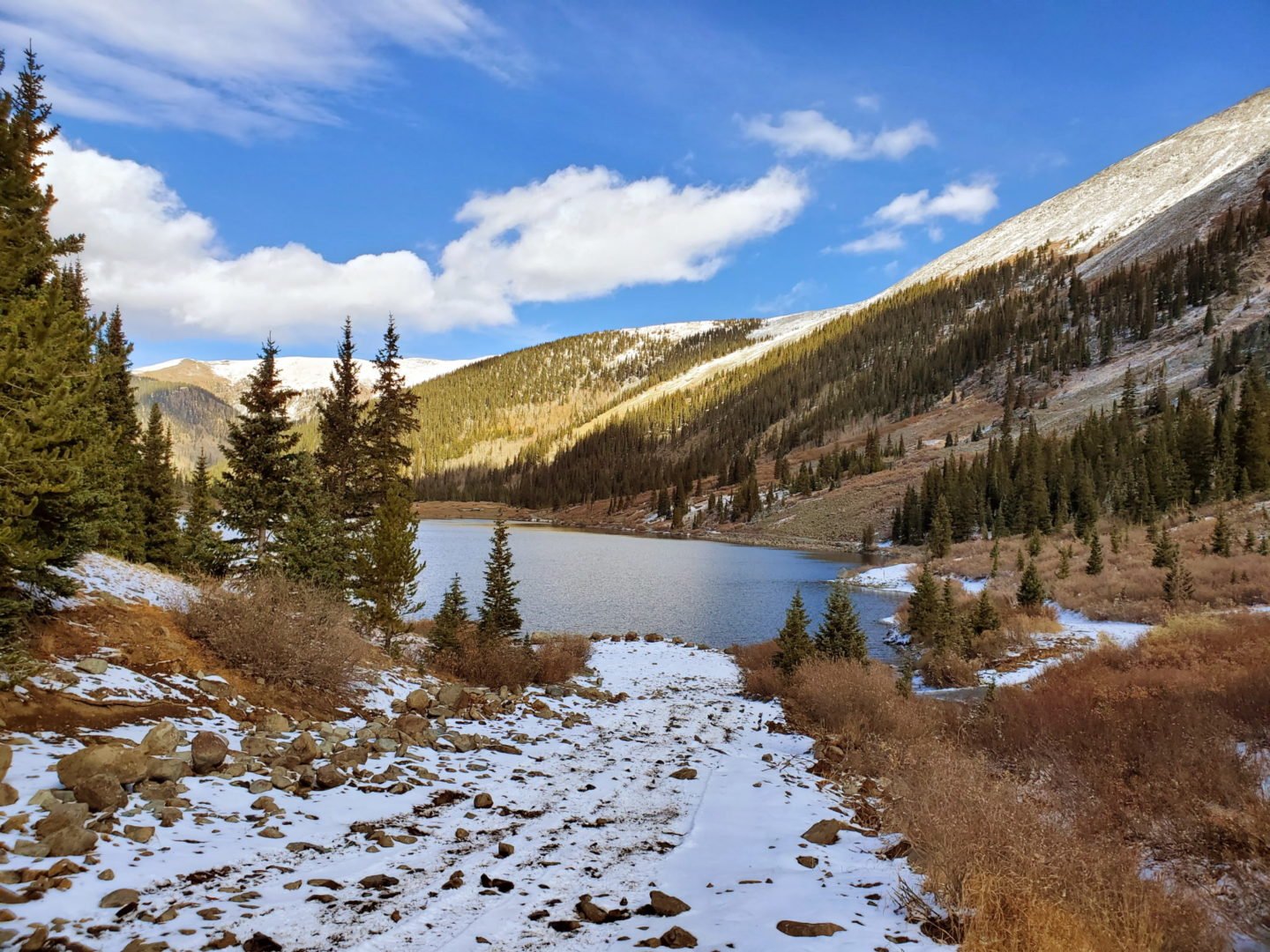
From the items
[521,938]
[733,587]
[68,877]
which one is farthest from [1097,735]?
[733,587]

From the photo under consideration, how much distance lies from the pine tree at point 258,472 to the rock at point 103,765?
35.6 feet

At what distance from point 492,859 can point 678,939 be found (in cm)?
252

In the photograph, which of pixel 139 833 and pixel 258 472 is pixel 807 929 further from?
pixel 258 472

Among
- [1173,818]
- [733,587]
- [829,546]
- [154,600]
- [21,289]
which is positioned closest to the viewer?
[1173,818]

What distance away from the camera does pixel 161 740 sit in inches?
311

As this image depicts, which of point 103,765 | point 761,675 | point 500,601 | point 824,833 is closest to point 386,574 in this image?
point 500,601

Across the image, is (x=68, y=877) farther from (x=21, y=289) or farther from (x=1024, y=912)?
(x=21, y=289)

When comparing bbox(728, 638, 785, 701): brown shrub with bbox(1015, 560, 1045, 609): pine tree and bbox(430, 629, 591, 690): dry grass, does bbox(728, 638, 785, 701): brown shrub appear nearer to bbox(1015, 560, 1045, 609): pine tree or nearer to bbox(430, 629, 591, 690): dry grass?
bbox(430, 629, 591, 690): dry grass

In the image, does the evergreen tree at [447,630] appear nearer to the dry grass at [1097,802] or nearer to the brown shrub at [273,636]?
the brown shrub at [273,636]

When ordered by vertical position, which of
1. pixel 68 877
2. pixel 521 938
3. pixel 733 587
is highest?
pixel 68 877

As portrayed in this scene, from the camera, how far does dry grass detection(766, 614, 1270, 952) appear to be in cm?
498

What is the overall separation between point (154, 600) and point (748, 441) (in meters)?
174

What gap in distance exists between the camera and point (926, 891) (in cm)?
598

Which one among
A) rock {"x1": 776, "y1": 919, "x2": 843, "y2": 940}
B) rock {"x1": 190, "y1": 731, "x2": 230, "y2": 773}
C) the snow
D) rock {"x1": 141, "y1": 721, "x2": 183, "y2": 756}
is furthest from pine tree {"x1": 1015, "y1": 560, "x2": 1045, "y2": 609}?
rock {"x1": 141, "y1": 721, "x2": 183, "y2": 756}
